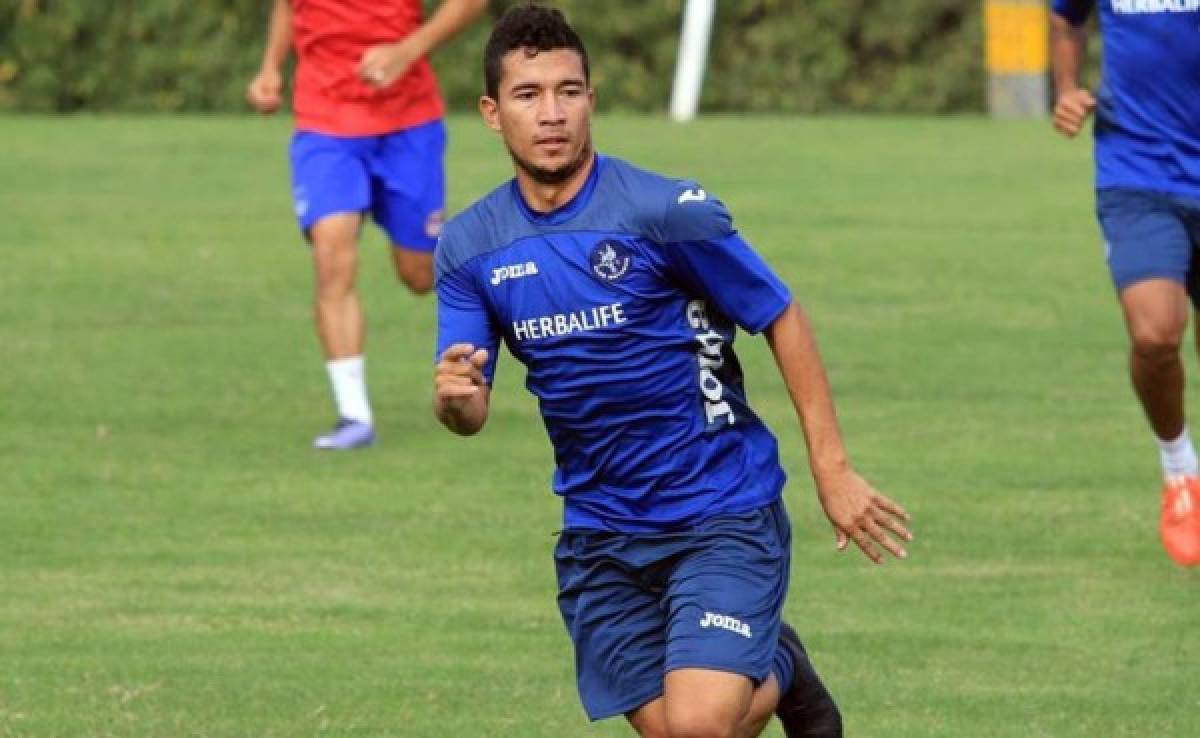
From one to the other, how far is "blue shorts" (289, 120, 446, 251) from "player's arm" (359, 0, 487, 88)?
0.32 metres

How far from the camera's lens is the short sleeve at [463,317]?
655cm

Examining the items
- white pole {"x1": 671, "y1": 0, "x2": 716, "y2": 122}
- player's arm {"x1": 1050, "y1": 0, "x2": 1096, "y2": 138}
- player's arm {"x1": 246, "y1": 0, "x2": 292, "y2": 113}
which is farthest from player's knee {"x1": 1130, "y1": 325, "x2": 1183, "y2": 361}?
white pole {"x1": 671, "y1": 0, "x2": 716, "y2": 122}

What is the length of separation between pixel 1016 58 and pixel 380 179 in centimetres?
1582

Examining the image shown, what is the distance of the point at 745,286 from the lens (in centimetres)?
637

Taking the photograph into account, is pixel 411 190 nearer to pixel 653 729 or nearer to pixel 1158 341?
pixel 1158 341

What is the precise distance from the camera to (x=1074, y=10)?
10.4 m

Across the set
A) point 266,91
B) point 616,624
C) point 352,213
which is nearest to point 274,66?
point 266,91

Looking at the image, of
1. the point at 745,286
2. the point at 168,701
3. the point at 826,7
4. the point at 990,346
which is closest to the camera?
the point at 745,286

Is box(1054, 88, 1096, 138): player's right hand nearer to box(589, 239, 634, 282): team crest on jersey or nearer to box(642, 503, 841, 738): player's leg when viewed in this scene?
box(642, 503, 841, 738): player's leg

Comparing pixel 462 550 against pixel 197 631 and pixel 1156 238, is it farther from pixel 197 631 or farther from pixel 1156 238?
pixel 1156 238

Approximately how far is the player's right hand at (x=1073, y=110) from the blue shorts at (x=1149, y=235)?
11.0 inches

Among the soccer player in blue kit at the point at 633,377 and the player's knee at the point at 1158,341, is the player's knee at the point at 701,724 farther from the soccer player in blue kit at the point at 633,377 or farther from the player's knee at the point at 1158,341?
the player's knee at the point at 1158,341

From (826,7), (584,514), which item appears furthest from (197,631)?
(826,7)

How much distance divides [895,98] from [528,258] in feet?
73.8
